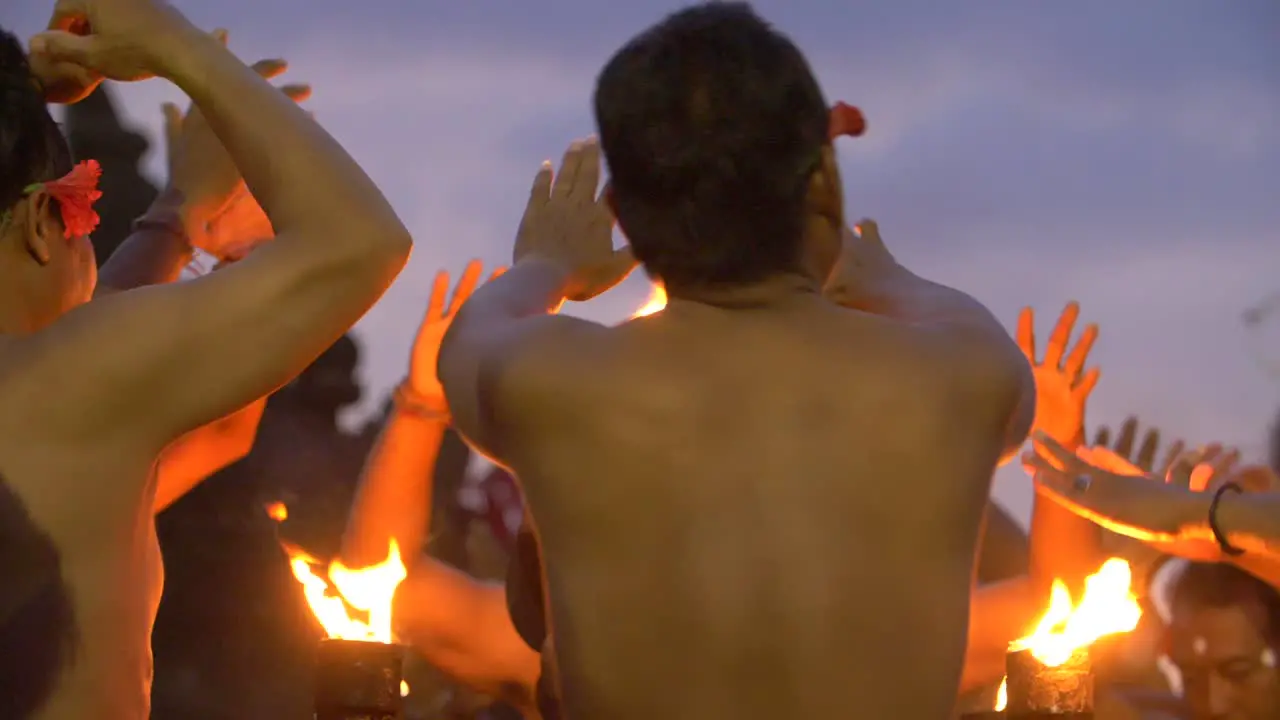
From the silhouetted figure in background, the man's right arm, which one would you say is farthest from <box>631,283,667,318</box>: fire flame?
the silhouetted figure in background

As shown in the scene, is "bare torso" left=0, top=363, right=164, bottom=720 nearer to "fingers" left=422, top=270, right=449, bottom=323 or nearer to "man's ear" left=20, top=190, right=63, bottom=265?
"man's ear" left=20, top=190, right=63, bottom=265

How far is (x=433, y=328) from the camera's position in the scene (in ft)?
12.3

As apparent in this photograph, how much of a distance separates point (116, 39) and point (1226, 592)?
11.9 feet

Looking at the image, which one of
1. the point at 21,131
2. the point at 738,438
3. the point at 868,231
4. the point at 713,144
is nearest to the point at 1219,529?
the point at 868,231

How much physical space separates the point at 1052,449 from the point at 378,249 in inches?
70.4

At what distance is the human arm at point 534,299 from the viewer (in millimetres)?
2082

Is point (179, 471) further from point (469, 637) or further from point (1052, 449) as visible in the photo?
point (1052, 449)

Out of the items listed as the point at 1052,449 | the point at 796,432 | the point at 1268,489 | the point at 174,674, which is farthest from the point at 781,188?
the point at 174,674

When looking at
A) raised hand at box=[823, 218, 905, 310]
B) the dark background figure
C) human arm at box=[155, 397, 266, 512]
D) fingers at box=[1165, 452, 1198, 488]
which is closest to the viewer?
raised hand at box=[823, 218, 905, 310]

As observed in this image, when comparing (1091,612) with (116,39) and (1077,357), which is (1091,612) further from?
(116,39)

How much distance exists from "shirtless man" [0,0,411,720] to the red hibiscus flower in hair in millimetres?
33

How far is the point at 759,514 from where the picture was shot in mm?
1974

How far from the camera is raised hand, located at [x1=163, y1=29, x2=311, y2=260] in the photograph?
309 centimetres

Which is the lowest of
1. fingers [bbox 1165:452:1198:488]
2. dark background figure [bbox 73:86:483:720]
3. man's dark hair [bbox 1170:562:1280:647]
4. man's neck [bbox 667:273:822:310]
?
dark background figure [bbox 73:86:483:720]
